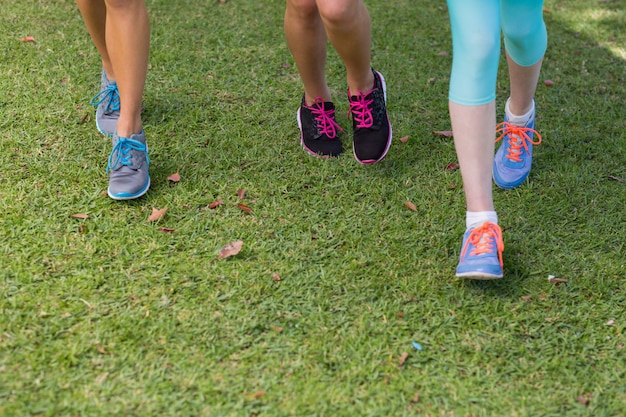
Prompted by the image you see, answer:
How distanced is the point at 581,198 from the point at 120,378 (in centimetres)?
205

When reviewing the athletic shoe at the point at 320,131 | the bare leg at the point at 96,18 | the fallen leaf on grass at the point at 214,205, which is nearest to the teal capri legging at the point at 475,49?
the athletic shoe at the point at 320,131

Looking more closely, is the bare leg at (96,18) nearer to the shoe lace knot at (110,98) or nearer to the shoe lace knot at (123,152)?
the shoe lace knot at (110,98)

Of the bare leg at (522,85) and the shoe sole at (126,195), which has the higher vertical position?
the bare leg at (522,85)

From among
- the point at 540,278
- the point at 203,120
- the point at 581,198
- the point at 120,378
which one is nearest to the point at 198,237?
the point at 120,378

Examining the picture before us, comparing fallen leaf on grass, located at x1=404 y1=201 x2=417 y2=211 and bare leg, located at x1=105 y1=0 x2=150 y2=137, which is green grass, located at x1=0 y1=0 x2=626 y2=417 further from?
bare leg, located at x1=105 y1=0 x2=150 y2=137

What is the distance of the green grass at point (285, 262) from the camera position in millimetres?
2160

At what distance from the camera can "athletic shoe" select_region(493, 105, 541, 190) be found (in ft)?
10.4

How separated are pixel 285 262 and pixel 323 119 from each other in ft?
3.07

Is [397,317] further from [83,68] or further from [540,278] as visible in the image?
[83,68]

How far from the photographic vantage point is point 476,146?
8.20 feet

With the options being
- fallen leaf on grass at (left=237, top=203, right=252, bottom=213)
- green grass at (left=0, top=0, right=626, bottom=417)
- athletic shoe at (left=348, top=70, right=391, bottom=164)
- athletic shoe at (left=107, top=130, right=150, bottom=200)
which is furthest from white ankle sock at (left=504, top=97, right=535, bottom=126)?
athletic shoe at (left=107, top=130, right=150, bottom=200)

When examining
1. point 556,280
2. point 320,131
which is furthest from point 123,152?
point 556,280

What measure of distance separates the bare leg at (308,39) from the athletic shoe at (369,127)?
0.20m

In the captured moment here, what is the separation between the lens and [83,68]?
4090 mm
